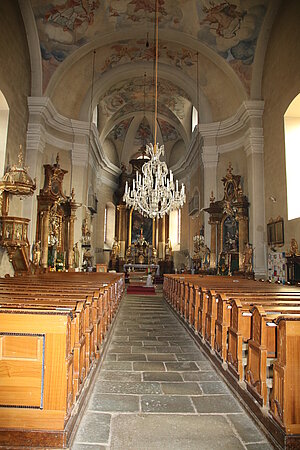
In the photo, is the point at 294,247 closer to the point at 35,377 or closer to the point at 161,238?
the point at 35,377

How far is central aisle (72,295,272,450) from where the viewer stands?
225cm

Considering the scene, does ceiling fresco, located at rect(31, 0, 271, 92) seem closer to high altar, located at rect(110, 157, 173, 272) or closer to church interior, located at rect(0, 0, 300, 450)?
church interior, located at rect(0, 0, 300, 450)

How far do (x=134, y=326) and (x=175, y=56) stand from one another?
457 inches

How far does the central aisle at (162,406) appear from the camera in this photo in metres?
2.25

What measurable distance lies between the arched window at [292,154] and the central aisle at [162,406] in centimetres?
616

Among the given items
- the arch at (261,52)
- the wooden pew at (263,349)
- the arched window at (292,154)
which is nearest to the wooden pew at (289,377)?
the wooden pew at (263,349)

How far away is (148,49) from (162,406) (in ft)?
45.4

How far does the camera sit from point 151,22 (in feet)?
39.1

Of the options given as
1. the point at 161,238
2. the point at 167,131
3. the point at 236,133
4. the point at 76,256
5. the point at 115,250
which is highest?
the point at 167,131

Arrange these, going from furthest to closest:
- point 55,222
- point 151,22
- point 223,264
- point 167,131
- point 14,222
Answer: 1. point 167,131
2. point 55,222
3. point 223,264
4. point 151,22
5. point 14,222

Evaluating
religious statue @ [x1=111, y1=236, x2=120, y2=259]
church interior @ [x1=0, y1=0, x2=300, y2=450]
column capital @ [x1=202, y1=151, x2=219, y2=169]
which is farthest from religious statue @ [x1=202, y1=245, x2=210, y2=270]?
religious statue @ [x1=111, y1=236, x2=120, y2=259]

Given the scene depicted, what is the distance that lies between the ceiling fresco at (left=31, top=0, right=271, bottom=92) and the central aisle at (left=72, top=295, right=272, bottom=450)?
34.9 ft

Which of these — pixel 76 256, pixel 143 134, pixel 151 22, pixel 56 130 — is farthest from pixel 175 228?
pixel 151 22

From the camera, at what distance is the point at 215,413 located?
105 inches
